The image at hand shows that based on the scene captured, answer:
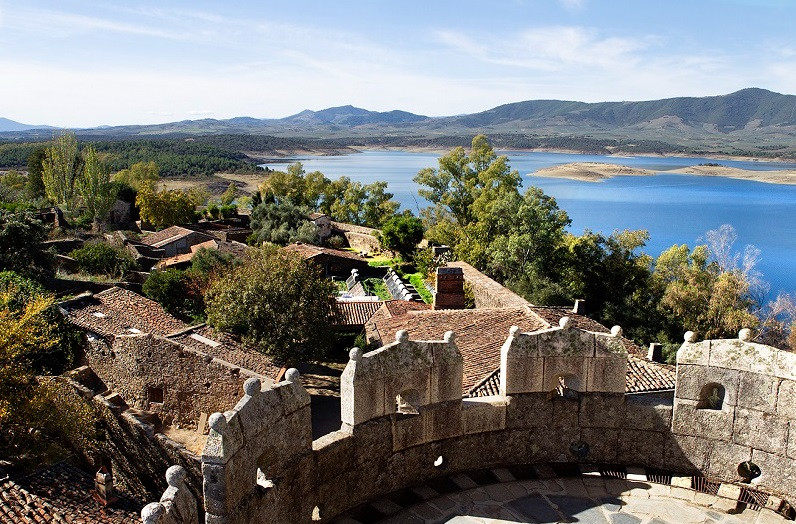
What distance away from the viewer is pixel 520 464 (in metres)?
8.17

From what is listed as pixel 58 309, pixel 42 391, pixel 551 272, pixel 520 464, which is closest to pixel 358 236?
pixel 551 272

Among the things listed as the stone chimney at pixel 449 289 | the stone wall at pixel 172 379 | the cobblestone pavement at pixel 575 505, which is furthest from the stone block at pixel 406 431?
the stone chimney at pixel 449 289

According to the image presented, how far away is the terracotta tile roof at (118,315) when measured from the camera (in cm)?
2334

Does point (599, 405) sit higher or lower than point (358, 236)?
higher

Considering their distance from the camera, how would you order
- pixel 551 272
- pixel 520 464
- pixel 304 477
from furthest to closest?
pixel 551 272 → pixel 520 464 → pixel 304 477

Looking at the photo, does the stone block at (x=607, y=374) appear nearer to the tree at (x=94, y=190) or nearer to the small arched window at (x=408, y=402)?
the small arched window at (x=408, y=402)

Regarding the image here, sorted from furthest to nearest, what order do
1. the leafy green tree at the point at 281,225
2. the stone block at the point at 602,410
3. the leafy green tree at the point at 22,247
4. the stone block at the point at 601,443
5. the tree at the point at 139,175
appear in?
the tree at the point at 139,175 → the leafy green tree at the point at 281,225 → the leafy green tree at the point at 22,247 → the stone block at the point at 601,443 → the stone block at the point at 602,410

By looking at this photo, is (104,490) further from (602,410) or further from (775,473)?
(775,473)

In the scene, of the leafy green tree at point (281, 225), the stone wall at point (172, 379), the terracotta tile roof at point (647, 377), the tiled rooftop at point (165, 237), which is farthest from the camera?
the leafy green tree at point (281, 225)

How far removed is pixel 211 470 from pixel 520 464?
4239mm

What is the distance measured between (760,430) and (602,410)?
5.66 feet

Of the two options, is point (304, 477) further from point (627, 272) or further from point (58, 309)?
point (627, 272)

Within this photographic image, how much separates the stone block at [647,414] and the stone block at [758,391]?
0.83 meters

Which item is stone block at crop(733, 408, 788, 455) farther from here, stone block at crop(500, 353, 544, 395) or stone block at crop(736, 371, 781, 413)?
stone block at crop(500, 353, 544, 395)
